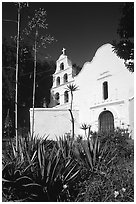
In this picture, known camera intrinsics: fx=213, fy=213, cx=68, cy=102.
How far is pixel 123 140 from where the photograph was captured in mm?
6039

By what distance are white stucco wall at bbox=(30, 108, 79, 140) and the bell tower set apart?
66cm

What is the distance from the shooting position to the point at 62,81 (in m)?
12.7

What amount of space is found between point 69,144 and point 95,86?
859 cm

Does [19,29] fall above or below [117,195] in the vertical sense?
above

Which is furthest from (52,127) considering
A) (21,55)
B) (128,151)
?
(21,55)

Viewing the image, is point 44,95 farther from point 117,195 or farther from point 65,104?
point 117,195

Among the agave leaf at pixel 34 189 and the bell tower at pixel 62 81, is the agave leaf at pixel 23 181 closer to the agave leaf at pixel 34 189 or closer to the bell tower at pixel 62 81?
the agave leaf at pixel 34 189

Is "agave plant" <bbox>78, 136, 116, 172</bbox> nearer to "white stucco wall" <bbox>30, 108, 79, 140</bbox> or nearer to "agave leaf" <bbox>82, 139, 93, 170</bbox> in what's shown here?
"agave leaf" <bbox>82, 139, 93, 170</bbox>

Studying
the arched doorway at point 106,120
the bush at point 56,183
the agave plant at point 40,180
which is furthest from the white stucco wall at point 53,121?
the agave plant at point 40,180

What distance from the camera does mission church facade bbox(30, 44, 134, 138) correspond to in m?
10.8

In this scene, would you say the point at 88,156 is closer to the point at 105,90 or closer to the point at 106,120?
the point at 106,120

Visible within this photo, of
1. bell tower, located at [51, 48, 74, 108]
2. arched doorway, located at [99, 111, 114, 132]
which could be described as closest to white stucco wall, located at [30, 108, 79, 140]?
→ bell tower, located at [51, 48, 74, 108]

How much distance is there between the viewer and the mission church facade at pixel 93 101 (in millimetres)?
10820

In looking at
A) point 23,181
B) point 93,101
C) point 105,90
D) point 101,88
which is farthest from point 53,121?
point 23,181
